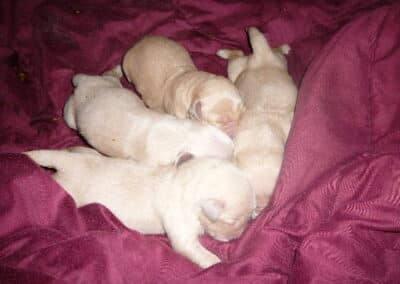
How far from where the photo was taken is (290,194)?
1722mm

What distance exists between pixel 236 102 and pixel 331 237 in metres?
1.01

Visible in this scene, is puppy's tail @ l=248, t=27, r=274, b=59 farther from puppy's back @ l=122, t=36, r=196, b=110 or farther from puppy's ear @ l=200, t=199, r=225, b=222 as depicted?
puppy's ear @ l=200, t=199, r=225, b=222

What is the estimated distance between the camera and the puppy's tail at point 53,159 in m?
1.99

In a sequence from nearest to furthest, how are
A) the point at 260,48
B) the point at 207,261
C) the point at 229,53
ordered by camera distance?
the point at 207,261
the point at 260,48
the point at 229,53

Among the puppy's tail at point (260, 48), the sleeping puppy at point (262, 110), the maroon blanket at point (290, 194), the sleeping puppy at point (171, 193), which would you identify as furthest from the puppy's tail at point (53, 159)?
the puppy's tail at point (260, 48)

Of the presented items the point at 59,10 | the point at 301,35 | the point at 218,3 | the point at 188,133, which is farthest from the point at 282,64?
the point at 59,10

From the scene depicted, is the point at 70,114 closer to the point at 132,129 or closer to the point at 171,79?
the point at 132,129

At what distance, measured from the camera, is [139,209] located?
1.96m

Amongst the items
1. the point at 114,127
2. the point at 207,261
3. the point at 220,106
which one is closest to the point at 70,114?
the point at 114,127

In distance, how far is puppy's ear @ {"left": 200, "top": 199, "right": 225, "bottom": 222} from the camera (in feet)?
5.64

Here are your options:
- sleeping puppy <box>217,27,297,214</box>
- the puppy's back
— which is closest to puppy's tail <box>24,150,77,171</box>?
sleeping puppy <box>217,27,297,214</box>

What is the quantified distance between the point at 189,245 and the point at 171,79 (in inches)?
50.1

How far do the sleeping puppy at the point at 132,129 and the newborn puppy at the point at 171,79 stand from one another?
0.19 meters

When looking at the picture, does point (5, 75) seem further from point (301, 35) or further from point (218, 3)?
point (301, 35)
